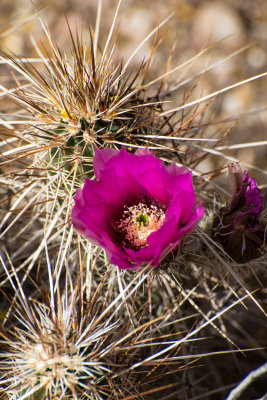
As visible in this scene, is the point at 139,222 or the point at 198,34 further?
the point at 198,34

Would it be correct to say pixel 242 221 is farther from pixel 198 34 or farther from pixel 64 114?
pixel 198 34

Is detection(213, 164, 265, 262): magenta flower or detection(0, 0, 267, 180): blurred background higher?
detection(0, 0, 267, 180): blurred background

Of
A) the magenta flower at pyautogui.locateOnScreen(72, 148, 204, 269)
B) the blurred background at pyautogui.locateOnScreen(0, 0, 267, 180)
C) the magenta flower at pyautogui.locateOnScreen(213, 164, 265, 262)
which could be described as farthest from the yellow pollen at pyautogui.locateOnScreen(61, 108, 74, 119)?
the blurred background at pyautogui.locateOnScreen(0, 0, 267, 180)

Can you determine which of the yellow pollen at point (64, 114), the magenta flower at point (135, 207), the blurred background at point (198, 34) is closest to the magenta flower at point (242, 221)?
the magenta flower at point (135, 207)

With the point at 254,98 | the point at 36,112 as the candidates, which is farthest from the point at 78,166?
the point at 254,98

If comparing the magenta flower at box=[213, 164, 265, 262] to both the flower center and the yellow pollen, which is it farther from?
the yellow pollen

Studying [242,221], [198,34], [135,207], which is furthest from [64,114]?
[198,34]
